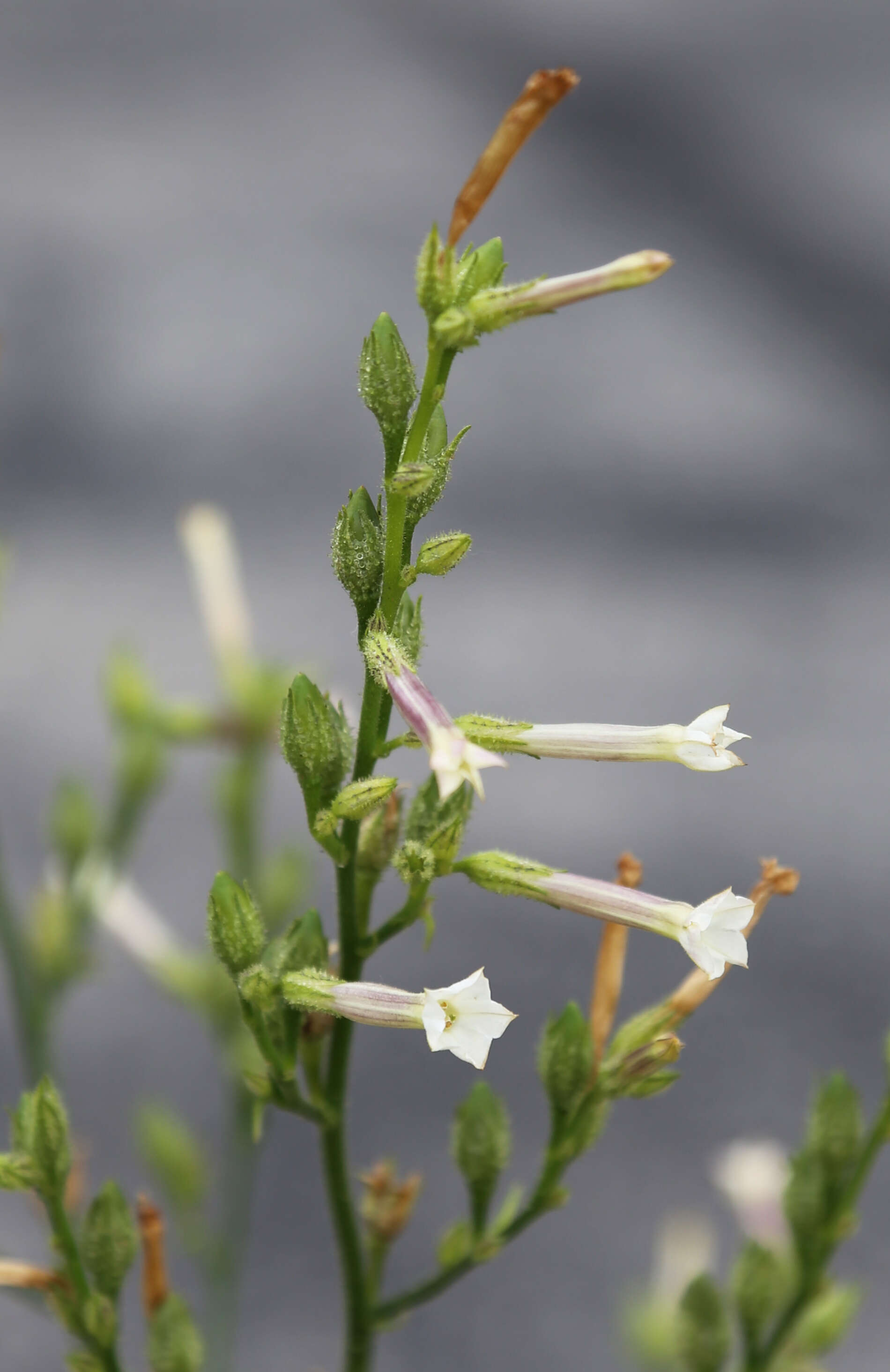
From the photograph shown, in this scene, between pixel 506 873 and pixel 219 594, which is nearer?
pixel 506 873

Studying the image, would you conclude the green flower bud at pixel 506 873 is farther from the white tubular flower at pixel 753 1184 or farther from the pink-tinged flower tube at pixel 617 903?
the white tubular flower at pixel 753 1184

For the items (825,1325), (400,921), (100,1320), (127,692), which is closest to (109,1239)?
(100,1320)

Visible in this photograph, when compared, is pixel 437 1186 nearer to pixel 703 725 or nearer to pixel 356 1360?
pixel 356 1360

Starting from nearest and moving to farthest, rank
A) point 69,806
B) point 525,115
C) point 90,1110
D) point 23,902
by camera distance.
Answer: point 525,115 < point 69,806 < point 23,902 < point 90,1110

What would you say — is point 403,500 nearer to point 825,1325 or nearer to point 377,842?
point 377,842

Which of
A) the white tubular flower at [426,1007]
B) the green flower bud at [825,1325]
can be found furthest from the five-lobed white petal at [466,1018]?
the green flower bud at [825,1325]

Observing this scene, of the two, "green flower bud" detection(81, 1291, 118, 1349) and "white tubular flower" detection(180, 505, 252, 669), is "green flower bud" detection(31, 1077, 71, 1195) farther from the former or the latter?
"white tubular flower" detection(180, 505, 252, 669)

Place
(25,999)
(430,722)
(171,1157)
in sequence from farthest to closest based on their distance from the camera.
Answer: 1. (171,1157)
2. (25,999)
3. (430,722)

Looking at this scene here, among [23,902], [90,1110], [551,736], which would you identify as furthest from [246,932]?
[90,1110]
